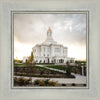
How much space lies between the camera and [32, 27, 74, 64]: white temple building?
1.74 m

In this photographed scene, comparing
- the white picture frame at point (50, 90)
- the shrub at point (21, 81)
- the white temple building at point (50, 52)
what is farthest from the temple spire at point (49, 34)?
the shrub at point (21, 81)

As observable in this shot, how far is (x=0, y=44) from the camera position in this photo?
5.64ft

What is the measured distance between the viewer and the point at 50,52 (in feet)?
5.87

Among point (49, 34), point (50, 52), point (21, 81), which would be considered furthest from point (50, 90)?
point (49, 34)

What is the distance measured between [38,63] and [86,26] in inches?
40.7

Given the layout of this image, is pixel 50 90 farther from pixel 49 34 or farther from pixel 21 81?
pixel 49 34

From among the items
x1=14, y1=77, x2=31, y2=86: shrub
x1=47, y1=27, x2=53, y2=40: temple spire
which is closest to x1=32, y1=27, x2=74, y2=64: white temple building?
x1=47, y1=27, x2=53, y2=40: temple spire

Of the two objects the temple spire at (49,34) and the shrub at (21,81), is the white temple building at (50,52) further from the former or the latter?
the shrub at (21,81)

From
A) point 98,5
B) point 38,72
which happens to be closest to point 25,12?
point 38,72

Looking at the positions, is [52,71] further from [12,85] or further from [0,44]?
[0,44]

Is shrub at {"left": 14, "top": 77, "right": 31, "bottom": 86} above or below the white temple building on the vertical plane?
below

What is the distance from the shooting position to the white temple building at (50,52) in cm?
174

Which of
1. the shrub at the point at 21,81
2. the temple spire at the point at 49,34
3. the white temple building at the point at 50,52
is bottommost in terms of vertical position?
the shrub at the point at 21,81

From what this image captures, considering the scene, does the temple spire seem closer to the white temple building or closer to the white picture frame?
the white temple building
